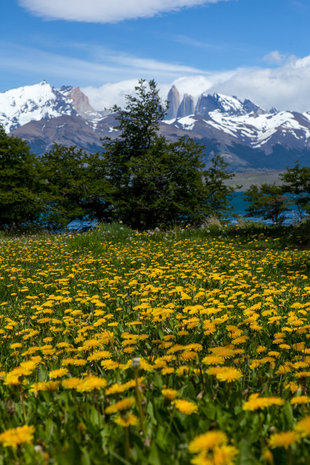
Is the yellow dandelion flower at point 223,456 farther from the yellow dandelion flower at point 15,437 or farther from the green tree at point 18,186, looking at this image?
the green tree at point 18,186

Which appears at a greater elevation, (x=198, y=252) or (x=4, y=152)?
(x=4, y=152)

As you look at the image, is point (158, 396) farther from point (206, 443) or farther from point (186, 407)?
point (206, 443)

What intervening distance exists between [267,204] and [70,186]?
13.9 metres

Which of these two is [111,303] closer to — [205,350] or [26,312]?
[26,312]

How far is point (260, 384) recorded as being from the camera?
2.11m

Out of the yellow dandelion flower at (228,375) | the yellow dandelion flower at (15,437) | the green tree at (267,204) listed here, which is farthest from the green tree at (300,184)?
the yellow dandelion flower at (15,437)

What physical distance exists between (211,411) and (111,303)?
3.31 meters

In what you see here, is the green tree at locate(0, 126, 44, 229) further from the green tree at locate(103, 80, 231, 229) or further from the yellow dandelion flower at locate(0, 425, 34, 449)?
the yellow dandelion flower at locate(0, 425, 34, 449)

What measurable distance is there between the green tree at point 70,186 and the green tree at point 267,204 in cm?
1114

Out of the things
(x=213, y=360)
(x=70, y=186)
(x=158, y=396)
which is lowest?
(x=158, y=396)

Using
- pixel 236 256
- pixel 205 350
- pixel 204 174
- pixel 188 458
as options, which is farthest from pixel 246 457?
pixel 204 174

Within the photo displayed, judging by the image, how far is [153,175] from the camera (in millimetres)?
17359

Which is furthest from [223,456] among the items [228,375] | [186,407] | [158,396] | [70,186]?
[70,186]

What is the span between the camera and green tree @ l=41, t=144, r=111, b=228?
18172 mm
